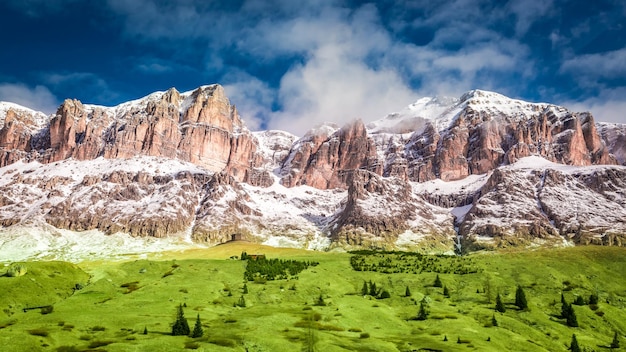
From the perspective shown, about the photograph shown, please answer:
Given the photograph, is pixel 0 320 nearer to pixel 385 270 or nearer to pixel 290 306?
pixel 290 306

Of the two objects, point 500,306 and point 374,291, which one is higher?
point 374,291

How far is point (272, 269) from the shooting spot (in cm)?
10794

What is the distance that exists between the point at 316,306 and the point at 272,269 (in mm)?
31870

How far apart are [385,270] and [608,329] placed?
4940 centimetres

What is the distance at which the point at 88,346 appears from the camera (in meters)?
48.1

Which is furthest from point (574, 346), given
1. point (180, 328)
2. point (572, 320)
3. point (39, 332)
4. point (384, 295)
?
point (39, 332)

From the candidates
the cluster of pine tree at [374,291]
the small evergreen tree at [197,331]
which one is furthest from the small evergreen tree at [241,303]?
Answer: the cluster of pine tree at [374,291]

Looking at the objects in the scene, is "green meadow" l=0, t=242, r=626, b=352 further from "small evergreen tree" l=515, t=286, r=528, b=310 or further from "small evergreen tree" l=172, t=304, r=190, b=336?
"small evergreen tree" l=515, t=286, r=528, b=310

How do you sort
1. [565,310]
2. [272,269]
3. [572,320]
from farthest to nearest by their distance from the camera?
1. [272,269]
2. [565,310]
3. [572,320]

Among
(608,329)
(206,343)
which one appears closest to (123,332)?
(206,343)

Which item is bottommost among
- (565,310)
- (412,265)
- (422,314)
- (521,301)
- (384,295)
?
(422,314)

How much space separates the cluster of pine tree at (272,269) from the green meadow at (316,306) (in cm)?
128

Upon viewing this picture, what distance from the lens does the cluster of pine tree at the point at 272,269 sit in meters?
102

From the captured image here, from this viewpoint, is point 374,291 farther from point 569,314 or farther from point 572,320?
point 572,320
